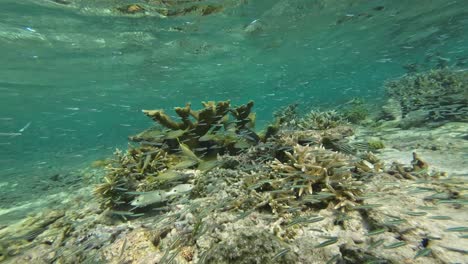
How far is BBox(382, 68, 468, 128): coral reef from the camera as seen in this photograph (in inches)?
395

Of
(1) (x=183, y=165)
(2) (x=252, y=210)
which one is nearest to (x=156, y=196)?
(1) (x=183, y=165)

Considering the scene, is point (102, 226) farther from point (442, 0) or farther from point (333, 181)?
point (442, 0)

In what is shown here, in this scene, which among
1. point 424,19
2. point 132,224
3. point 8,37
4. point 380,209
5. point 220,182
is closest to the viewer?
point 380,209

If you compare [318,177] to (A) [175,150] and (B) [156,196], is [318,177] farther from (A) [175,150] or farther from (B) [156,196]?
(A) [175,150]

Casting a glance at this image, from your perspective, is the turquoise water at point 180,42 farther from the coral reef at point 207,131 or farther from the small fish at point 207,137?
the small fish at point 207,137

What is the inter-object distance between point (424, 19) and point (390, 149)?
25774 mm

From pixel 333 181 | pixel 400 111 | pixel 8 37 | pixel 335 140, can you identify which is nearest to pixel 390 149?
pixel 335 140

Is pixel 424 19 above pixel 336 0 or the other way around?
the other way around

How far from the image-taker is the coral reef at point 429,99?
1002cm

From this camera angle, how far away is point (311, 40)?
1177 inches

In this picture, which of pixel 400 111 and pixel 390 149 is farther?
pixel 400 111

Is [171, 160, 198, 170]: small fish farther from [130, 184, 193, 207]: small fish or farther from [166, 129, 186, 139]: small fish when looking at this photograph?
[166, 129, 186, 139]: small fish

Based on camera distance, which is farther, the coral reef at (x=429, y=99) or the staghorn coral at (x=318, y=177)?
the coral reef at (x=429, y=99)

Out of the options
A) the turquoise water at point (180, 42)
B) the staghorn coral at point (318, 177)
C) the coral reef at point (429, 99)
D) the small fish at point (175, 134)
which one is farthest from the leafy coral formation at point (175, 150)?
the turquoise water at point (180, 42)
